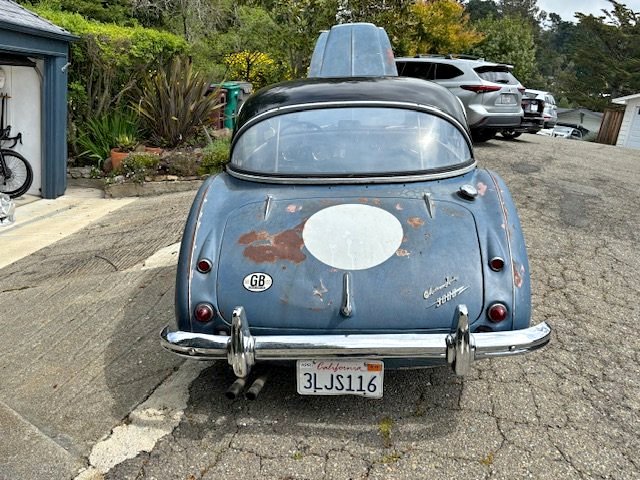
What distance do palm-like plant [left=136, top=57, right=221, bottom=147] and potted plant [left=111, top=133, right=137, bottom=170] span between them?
1.26 ft

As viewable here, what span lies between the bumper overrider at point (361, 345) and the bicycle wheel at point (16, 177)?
690cm

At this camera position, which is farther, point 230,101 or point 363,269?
point 230,101

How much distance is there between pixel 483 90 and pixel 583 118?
3610 centimetres

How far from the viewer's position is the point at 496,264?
2.82 m

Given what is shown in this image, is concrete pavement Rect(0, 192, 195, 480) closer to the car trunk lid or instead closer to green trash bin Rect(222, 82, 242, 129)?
the car trunk lid

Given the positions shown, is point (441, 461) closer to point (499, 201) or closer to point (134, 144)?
point (499, 201)

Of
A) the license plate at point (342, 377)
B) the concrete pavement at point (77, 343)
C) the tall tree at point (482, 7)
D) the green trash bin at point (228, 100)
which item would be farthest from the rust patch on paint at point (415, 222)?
the tall tree at point (482, 7)

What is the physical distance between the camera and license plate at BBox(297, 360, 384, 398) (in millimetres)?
2695

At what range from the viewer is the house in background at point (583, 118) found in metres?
39.7

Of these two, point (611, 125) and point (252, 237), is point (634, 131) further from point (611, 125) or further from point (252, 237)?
point (252, 237)

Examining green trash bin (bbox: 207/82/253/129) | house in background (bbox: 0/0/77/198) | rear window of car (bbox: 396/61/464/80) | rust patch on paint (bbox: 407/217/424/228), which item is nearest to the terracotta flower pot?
house in background (bbox: 0/0/77/198)

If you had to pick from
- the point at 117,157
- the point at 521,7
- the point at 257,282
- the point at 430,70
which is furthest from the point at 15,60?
the point at 521,7

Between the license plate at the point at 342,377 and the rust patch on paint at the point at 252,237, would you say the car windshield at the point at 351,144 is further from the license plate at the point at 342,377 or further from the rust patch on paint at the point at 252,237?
the license plate at the point at 342,377

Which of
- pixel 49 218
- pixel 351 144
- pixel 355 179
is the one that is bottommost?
pixel 49 218
